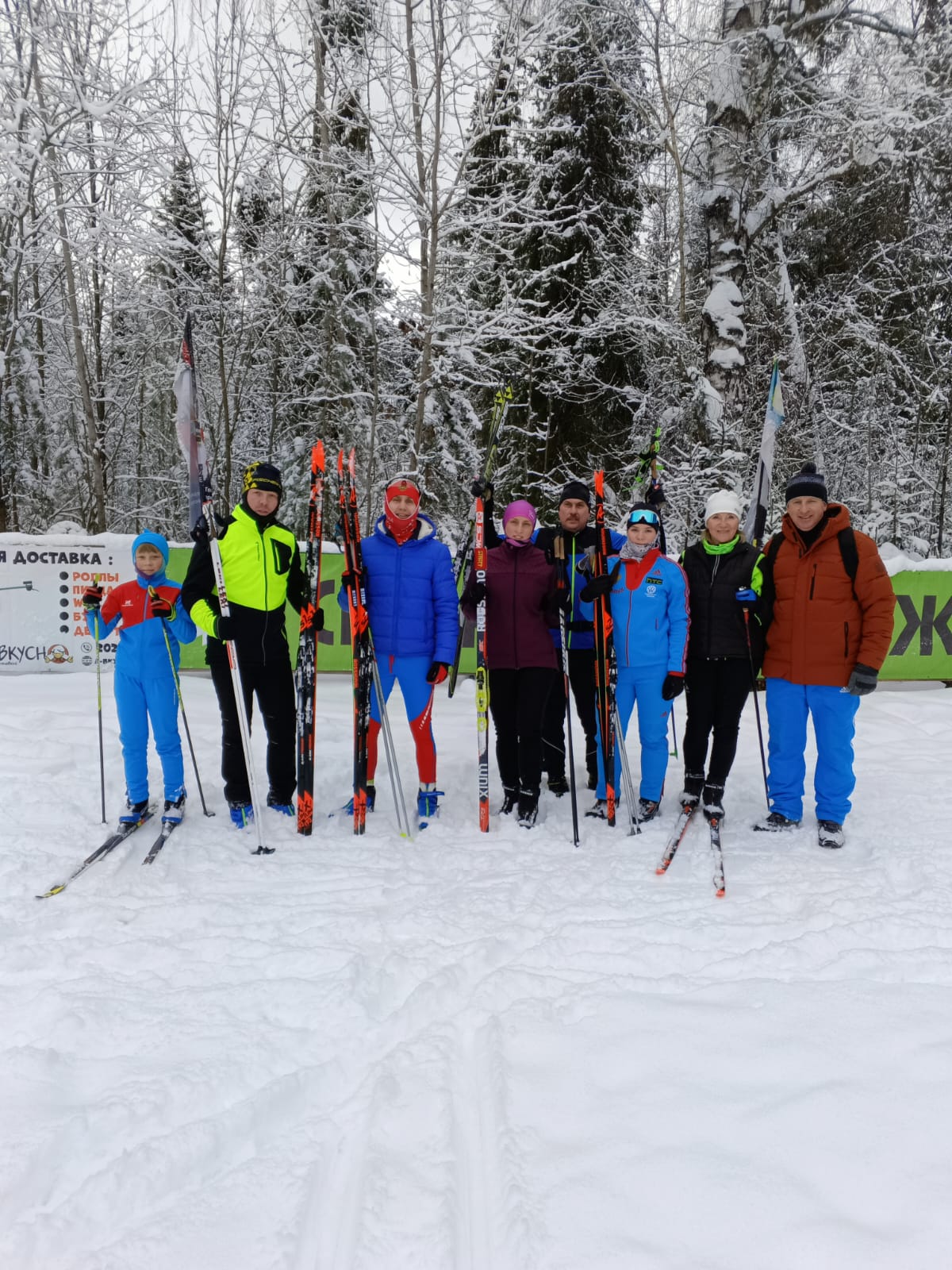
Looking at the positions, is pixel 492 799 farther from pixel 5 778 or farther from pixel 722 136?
pixel 722 136

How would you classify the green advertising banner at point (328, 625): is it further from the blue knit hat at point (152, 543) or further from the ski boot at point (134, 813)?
the ski boot at point (134, 813)

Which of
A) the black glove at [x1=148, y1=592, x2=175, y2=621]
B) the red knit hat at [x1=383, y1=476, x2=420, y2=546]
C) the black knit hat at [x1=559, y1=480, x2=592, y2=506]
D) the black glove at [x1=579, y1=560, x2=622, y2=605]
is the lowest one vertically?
the black glove at [x1=148, y1=592, x2=175, y2=621]

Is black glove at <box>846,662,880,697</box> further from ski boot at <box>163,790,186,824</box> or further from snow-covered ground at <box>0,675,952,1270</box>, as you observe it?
ski boot at <box>163,790,186,824</box>

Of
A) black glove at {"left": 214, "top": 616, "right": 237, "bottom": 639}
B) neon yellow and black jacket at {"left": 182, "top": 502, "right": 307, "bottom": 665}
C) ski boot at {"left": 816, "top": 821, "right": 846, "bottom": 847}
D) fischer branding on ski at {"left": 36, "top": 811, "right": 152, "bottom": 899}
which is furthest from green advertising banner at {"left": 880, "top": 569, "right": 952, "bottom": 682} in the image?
fischer branding on ski at {"left": 36, "top": 811, "right": 152, "bottom": 899}

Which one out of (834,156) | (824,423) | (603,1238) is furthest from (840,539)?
(824,423)

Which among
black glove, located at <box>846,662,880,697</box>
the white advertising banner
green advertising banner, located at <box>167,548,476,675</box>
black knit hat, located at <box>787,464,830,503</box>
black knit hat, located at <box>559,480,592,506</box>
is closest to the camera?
black glove, located at <box>846,662,880,697</box>

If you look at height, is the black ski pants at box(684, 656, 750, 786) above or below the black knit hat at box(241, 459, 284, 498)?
below

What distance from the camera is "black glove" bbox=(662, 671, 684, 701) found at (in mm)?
4375

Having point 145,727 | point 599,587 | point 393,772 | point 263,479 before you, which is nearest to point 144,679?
point 145,727

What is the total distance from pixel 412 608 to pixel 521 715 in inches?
36.6

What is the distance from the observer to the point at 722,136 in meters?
8.27

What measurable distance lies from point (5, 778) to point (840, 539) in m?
5.43

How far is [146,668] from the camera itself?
14.0 ft

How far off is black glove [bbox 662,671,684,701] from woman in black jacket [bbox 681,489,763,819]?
116 millimetres
